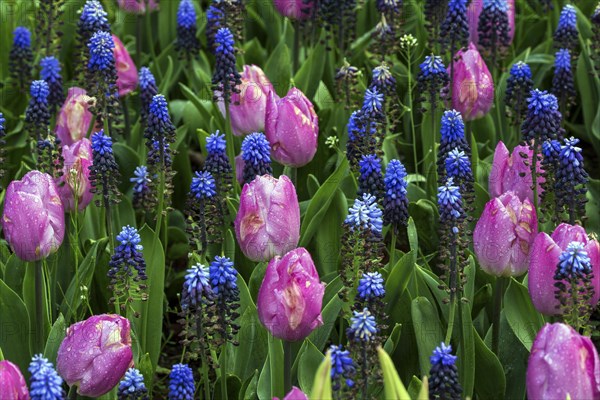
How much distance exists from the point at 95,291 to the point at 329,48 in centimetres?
163

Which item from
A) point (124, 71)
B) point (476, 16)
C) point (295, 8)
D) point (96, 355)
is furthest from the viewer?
point (295, 8)

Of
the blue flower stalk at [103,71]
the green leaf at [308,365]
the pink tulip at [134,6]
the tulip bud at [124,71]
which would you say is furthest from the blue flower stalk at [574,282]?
the pink tulip at [134,6]

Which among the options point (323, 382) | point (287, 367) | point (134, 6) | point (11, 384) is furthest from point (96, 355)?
point (134, 6)

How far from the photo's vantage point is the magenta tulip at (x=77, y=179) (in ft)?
11.9

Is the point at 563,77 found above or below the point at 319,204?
above

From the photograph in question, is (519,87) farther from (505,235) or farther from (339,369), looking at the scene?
(339,369)

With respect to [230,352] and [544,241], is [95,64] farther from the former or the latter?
[544,241]

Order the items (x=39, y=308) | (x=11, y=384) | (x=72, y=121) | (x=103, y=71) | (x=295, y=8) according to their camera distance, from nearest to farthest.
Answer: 1. (x=11, y=384)
2. (x=39, y=308)
3. (x=103, y=71)
4. (x=72, y=121)
5. (x=295, y=8)

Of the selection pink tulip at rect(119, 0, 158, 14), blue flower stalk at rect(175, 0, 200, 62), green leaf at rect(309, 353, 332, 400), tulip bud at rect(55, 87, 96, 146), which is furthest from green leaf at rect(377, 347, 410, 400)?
pink tulip at rect(119, 0, 158, 14)

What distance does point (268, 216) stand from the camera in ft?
10.6

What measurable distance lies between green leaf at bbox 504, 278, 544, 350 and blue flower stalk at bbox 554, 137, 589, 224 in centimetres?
25

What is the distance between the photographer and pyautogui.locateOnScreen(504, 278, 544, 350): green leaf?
3.34 meters

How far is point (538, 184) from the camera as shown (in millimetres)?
3648

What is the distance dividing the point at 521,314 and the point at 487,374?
0.66 ft
